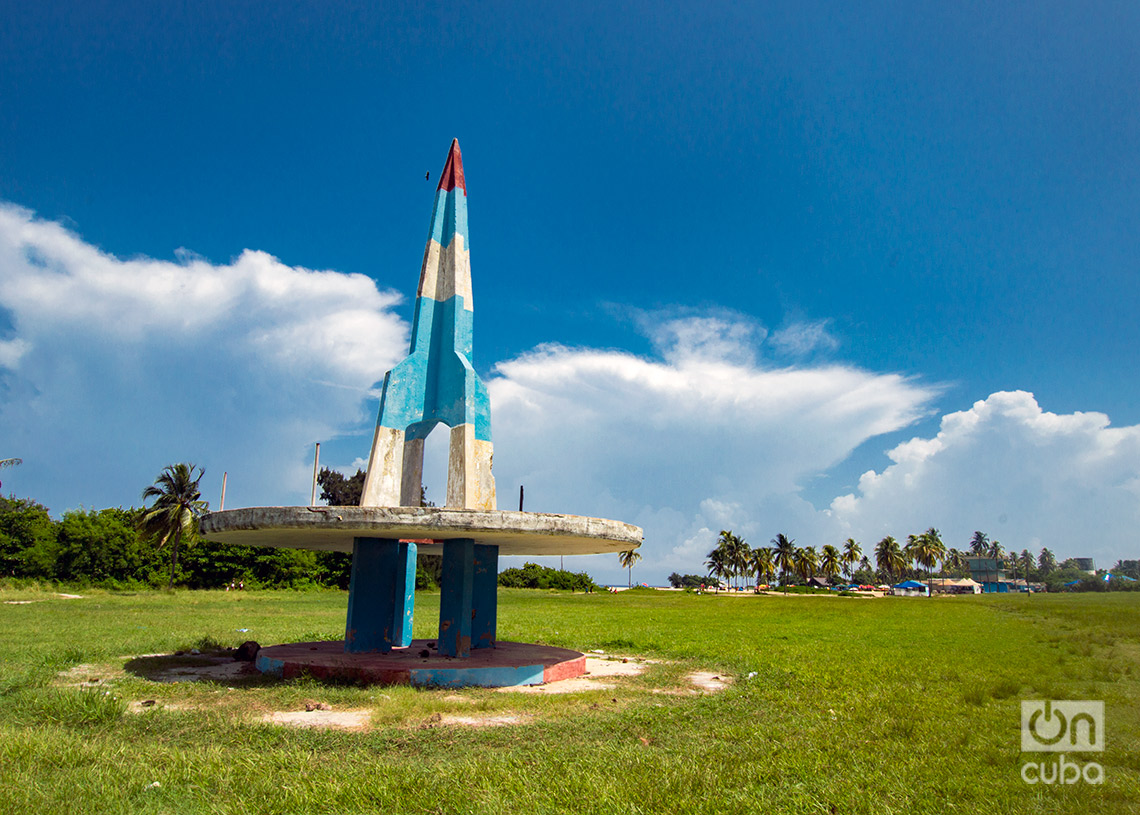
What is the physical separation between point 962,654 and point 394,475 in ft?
38.8

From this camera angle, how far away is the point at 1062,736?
6340 millimetres

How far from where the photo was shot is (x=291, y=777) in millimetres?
4770

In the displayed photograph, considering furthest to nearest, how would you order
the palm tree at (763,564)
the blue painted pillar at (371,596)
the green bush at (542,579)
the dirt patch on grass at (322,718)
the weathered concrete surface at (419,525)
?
the palm tree at (763,564) < the green bush at (542,579) < the blue painted pillar at (371,596) < the weathered concrete surface at (419,525) < the dirt patch on grass at (322,718)

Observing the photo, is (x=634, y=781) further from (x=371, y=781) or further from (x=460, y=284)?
(x=460, y=284)

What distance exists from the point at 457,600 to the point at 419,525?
224 centimetres

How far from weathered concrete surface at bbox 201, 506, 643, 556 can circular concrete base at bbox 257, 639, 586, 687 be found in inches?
68.2

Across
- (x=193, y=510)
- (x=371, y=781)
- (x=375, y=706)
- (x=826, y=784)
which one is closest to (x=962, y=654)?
(x=826, y=784)

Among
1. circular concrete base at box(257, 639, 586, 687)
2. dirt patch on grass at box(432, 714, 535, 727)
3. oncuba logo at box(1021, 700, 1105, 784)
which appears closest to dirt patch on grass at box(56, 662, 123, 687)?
circular concrete base at box(257, 639, 586, 687)

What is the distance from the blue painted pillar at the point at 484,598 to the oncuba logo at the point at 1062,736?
297 inches

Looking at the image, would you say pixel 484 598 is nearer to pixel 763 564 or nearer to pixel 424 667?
pixel 424 667

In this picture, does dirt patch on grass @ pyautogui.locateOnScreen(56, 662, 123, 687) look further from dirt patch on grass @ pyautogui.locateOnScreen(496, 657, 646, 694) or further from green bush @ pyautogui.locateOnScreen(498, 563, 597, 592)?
green bush @ pyautogui.locateOnScreen(498, 563, 597, 592)

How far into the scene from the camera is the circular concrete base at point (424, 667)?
880 cm

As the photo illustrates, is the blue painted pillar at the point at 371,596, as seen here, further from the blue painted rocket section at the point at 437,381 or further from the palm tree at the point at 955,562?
the palm tree at the point at 955,562

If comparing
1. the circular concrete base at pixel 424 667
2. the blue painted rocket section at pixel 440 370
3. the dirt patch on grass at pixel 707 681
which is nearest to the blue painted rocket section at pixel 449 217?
the blue painted rocket section at pixel 440 370
